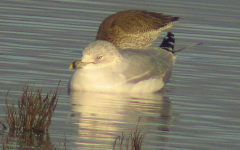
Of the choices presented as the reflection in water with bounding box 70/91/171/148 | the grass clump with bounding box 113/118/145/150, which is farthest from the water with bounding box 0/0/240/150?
the grass clump with bounding box 113/118/145/150

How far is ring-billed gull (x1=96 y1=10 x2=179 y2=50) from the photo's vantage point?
15.3 meters

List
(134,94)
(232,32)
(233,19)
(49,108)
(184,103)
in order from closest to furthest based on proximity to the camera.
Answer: (49,108) < (184,103) < (134,94) < (232,32) < (233,19)

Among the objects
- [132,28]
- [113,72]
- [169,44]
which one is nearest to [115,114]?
[113,72]

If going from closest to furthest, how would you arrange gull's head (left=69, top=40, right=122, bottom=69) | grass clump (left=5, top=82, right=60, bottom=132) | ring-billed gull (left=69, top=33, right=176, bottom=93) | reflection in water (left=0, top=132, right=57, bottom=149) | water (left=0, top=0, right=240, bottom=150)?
reflection in water (left=0, top=132, right=57, bottom=149)
grass clump (left=5, top=82, right=60, bottom=132)
water (left=0, top=0, right=240, bottom=150)
ring-billed gull (left=69, top=33, right=176, bottom=93)
gull's head (left=69, top=40, right=122, bottom=69)

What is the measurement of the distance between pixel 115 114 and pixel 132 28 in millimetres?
4936

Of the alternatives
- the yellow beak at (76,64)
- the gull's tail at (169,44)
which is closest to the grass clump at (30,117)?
the yellow beak at (76,64)

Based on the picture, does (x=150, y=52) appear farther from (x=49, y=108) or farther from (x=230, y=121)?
(x=49, y=108)

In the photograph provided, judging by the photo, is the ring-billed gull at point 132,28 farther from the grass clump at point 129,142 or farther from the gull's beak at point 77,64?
the grass clump at point 129,142

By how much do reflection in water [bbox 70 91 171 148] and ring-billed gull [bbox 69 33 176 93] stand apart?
169mm

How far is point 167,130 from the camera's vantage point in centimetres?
1004

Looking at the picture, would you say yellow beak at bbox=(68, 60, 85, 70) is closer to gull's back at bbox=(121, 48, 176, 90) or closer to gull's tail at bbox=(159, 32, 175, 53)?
gull's back at bbox=(121, 48, 176, 90)

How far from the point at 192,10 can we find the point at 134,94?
765cm

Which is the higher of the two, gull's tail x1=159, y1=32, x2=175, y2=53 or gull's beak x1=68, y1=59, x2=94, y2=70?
gull's beak x1=68, y1=59, x2=94, y2=70

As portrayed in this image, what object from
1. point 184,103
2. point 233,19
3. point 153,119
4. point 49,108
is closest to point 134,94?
point 184,103
